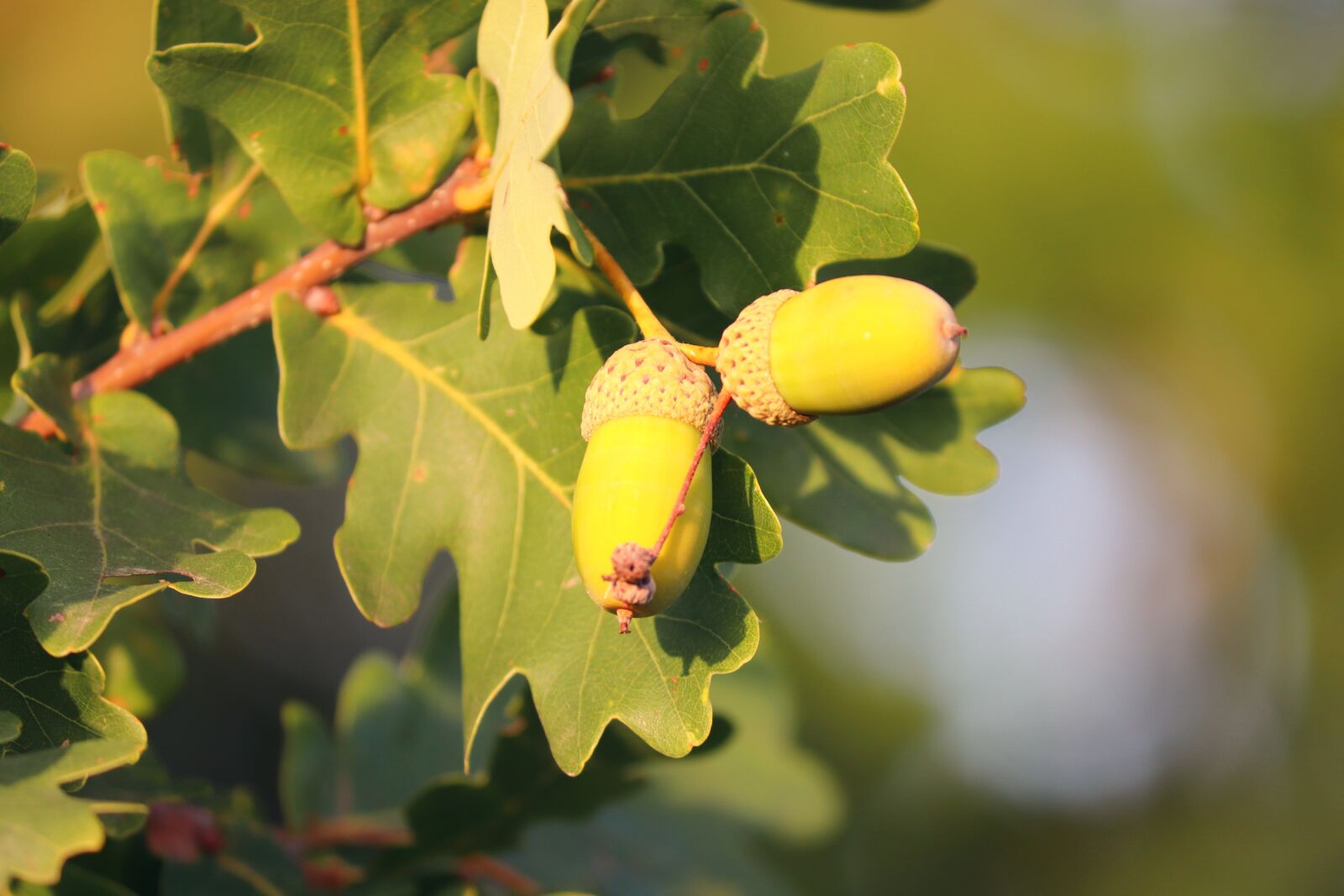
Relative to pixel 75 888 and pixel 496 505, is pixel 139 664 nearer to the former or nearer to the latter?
pixel 75 888

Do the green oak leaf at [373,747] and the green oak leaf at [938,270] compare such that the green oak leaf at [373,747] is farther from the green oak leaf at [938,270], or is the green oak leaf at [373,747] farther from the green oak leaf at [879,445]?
the green oak leaf at [938,270]

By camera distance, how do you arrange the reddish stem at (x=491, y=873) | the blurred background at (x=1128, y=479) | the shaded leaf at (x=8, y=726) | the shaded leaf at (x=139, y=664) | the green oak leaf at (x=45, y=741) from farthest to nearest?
the blurred background at (x=1128, y=479)
the shaded leaf at (x=139, y=664)
the reddish stem at (x=491, y=873)
the shaded leaf at (x=8, y=726)
the green oak leaf at (x=45, y=741)

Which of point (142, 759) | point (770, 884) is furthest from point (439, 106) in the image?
point (770, 884)

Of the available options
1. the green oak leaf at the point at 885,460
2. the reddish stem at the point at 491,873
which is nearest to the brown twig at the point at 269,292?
the green oak leaf at the point at 885,460

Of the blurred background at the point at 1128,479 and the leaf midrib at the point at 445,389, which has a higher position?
the leaf midrib at the point at 445,389

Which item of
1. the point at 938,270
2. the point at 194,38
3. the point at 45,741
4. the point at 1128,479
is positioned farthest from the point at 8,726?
the point at 1128,479

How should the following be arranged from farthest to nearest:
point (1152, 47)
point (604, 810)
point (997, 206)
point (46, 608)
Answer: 1. point (1152, 47)
2. point (997, 206)
3. point (604, 810)
4. point (46, 608)

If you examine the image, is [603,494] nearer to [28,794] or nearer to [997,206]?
[28,794]
